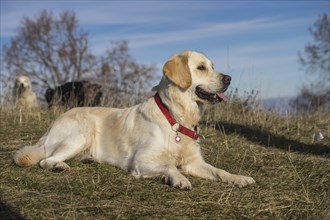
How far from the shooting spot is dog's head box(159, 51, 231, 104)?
175 inches

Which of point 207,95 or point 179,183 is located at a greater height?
point 207,95

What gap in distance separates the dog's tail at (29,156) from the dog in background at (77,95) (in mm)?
4612

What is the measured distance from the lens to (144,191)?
3.52 meters

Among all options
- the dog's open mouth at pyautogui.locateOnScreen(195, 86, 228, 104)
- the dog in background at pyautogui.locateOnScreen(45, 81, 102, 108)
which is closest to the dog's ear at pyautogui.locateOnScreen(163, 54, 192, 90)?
the dog's open mouth at pyautogui.locateOnScreen(195, 86, 228, 104)

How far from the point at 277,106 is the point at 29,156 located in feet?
19.0

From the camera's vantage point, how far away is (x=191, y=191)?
355cm

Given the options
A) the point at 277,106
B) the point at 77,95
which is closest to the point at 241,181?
the point at 277,106

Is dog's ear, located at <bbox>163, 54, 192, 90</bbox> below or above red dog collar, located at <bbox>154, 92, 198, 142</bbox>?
A: above

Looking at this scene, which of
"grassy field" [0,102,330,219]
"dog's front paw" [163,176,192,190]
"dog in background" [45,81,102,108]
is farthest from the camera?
"dog in background" [45,81,102,108]

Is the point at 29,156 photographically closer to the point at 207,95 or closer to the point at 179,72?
the point at 179,72

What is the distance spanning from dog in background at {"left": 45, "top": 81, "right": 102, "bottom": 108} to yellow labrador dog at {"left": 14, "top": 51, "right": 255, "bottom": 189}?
4536 millimetres

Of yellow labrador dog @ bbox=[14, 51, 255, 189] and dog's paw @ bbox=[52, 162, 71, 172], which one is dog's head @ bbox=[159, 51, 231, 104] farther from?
dog's paw @ bbox=[52, 162, 71, 172]

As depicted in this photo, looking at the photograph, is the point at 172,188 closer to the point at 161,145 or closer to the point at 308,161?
the point at 161,145

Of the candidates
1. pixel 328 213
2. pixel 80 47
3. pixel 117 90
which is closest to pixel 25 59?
pixel 80 47
